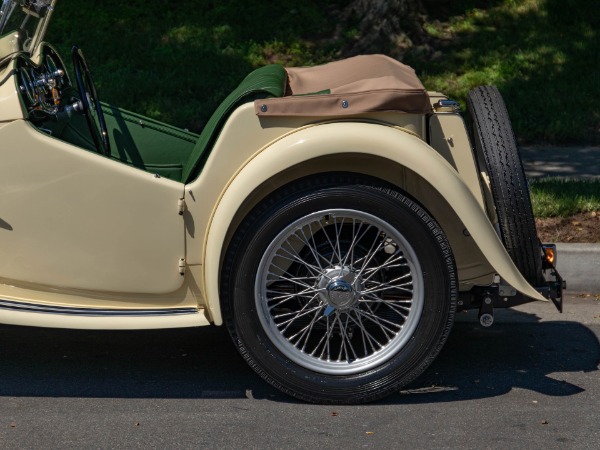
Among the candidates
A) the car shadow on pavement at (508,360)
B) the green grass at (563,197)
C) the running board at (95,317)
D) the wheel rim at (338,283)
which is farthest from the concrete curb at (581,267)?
the running board at (95,317)

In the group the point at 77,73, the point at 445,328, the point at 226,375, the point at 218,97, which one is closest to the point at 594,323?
the point at 445,328

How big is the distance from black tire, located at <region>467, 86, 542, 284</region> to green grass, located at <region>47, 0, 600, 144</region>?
409cm

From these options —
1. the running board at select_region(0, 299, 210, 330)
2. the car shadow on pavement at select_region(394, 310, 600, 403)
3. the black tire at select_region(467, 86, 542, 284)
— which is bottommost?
the car shadow on pavement at select_region(394, 310, 600, 403)

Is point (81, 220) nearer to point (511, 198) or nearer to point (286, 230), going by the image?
point (286, 230)

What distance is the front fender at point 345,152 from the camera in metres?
→ 3.78

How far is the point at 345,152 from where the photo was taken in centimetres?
379

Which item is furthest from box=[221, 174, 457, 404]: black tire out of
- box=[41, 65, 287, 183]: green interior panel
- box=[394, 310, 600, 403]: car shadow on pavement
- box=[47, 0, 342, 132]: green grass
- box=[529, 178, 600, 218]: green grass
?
box=[47, 0, 342, 132]: green grass

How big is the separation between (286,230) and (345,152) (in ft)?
1.27

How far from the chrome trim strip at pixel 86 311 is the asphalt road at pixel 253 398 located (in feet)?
1.24

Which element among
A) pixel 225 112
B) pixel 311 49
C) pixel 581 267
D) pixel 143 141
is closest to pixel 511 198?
pixel 225 112

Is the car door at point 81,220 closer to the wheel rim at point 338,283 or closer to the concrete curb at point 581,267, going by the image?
the wheel rim at point 338,283

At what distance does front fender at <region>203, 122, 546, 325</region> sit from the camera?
149 inches

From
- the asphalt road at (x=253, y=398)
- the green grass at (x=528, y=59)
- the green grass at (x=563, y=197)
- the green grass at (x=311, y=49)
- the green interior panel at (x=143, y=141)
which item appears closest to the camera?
the asphalt road at (x=253, y=398)

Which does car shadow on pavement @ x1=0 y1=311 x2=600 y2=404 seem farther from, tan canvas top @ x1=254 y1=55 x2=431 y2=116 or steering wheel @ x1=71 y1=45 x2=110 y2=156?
tan canvas top @ x1=254 y1=55 x2=431 y2=116
